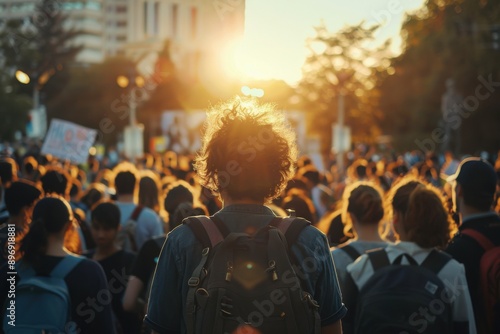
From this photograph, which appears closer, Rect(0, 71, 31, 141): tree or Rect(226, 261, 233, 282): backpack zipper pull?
Rect(226, 261, 233, 282): backpack zipper pull

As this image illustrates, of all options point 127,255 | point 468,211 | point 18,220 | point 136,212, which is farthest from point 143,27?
point 468,211

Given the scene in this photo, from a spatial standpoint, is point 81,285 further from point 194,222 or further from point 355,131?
point 355,131

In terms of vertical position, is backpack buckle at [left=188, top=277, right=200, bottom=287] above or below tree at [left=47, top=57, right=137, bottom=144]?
below

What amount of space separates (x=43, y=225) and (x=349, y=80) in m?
43.3

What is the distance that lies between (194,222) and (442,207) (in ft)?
5.76

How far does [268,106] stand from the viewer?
355 cm

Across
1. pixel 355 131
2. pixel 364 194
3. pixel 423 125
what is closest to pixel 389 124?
pixel 423 125

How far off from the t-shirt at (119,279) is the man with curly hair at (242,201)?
9.12 ft

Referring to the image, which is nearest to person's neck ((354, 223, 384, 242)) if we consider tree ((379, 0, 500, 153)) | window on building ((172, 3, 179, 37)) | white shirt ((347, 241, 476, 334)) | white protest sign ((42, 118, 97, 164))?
white shirt ((347, 241, 476, 334))

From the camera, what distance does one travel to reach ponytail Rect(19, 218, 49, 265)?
4.24 meters

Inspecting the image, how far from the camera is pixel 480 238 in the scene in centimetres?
489

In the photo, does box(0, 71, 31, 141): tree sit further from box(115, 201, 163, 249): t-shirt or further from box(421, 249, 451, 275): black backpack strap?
box(421, 249, 451, 275): black backpack strap

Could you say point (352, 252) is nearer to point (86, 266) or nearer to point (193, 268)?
point (86, 266)

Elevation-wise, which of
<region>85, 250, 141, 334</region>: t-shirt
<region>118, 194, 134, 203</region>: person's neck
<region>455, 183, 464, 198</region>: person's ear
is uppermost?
<region>455, 183, 464, 198</region>: person's ear
